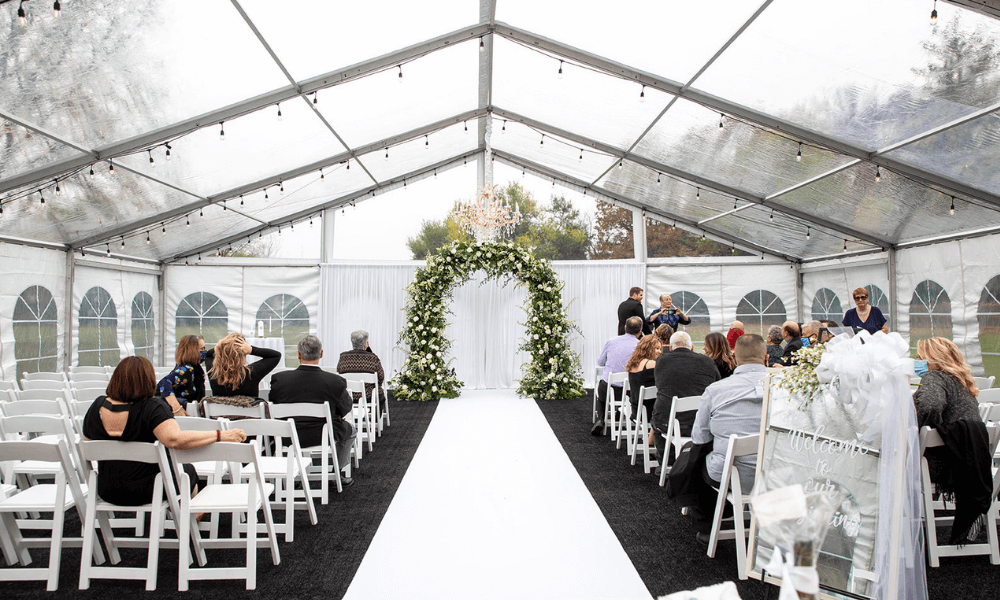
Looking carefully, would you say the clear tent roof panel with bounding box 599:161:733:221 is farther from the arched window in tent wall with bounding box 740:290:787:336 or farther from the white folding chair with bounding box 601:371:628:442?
Result: the white folding chair with bounding box 601:371:628:442

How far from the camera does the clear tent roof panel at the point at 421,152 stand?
34.7 feet

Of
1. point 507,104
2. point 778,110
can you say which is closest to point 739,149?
point 778,110

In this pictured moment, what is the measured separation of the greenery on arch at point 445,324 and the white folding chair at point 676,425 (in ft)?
17.6

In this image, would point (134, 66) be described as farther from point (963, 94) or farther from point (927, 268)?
point (927, 268)

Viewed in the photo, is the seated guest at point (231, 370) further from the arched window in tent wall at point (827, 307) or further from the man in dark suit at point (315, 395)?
the arched window in tent wall at point (827, 307)

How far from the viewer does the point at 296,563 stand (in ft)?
11.5

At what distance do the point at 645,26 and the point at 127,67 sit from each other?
Result: 4773 mm

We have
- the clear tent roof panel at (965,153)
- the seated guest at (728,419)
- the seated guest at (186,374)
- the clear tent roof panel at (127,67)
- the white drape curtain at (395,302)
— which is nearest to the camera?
the seated guest at (728,419)

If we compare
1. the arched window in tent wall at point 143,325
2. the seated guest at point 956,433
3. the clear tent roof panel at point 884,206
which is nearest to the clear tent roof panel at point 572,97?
the clear tent roof panel at point 884,206

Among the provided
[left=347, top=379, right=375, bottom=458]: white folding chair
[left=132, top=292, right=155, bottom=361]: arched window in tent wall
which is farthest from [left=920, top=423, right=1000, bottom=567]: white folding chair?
[left=132, top=292, right=155, bottom=361]: arched window in tent wall

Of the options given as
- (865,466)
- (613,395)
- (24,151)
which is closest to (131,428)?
(865,466)

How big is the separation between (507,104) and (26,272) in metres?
7.11

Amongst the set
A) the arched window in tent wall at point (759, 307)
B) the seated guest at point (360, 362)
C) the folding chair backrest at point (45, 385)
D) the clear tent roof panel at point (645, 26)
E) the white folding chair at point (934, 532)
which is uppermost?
the clear tent roof panel at point (645, 26)

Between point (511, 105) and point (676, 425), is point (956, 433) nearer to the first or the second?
point (676, 425)
